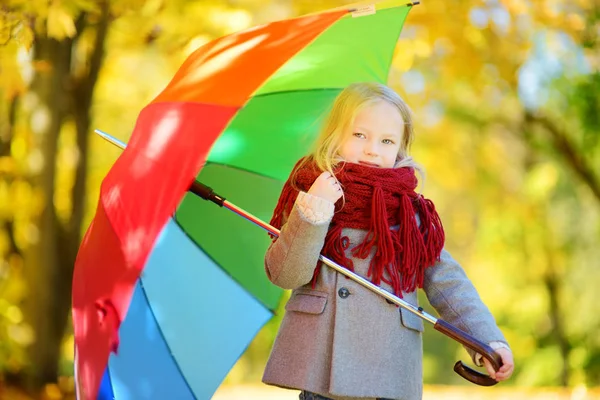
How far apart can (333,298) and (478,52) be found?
3774 millimetres

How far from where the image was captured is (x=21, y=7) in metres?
3.43

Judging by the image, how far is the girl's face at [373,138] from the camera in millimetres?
2566

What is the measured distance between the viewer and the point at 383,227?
2467 millimetres

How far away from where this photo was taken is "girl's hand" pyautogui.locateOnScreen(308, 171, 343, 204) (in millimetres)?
2439

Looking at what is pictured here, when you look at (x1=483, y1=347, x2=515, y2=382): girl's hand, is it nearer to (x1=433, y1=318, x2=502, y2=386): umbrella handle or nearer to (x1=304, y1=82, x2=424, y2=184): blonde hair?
(x1=433, y1=318, x2=502, y2=386): umbrella handle

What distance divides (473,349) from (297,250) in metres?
0.56

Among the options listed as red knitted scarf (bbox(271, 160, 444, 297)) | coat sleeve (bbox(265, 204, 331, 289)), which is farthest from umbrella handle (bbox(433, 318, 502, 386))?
coat sleeve (bbox(265, 204, 331, 289))

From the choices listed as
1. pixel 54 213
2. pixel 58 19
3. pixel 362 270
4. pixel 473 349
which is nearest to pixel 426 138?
pixel 54 213

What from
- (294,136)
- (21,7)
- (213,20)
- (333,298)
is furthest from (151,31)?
(333,298)

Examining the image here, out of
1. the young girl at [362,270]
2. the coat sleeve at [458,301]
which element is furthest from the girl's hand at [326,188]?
the coat sleeve at [458,301]

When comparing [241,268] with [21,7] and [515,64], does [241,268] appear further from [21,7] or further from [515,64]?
[515,64]

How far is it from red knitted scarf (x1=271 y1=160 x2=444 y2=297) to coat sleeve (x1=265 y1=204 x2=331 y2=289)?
0.38 ft

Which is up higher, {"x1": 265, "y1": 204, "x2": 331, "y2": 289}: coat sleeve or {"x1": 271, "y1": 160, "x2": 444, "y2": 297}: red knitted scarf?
{"x1": 271, "y1": 160, "x2": 444, "y2": 297}: red knitted scarf

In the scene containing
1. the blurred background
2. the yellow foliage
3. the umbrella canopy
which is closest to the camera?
the umbrella canopy
